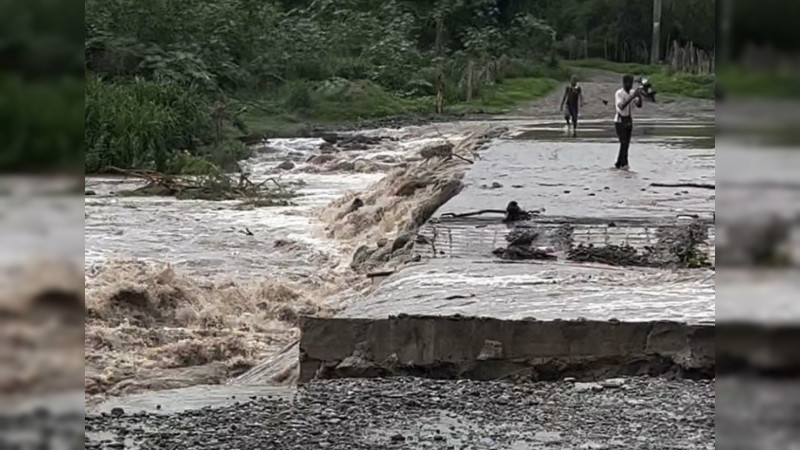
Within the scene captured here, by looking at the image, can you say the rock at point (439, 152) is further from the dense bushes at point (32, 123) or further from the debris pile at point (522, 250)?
the dense bushes at point (32, 123)

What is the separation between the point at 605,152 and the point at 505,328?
559 inches

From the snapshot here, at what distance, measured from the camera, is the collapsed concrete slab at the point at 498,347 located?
23.3 feet

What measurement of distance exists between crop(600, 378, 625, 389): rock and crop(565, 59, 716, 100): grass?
30.6 m

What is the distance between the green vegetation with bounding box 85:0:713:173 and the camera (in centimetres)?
2739

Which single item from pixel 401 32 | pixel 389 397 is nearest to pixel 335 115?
pixel 401 32

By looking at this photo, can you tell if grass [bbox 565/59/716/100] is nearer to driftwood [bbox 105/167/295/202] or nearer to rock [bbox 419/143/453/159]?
rock [bbox 419/143/453/159]

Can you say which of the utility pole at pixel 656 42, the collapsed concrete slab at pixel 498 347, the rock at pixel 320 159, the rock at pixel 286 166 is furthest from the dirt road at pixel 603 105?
the collapsed concrete slab at pixel 498 347

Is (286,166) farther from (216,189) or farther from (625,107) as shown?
(625,107)

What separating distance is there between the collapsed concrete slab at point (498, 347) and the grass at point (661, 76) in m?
30.3

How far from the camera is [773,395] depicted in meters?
0.81

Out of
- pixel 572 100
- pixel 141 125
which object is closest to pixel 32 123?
pixel 572 100

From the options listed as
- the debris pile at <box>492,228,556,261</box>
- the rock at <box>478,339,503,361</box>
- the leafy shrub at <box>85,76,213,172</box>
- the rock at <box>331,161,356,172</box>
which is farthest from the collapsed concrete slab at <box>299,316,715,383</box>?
the rock at <box>331,161,356,172</box>

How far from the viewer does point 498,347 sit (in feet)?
23.7

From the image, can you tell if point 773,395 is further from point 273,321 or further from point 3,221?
point 273,321
